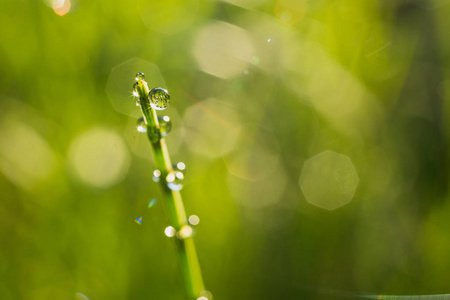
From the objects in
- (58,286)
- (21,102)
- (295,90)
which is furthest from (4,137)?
(295,90)

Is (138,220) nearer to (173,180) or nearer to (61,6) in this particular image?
(173,180)

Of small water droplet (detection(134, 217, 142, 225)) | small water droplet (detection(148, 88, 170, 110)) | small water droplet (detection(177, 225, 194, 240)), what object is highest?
small water droplet (detection(134, 217, 142, 225))

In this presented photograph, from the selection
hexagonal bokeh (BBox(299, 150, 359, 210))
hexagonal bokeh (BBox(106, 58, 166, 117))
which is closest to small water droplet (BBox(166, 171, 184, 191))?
hexagonal bokeh (BBox(106, 58, 166, 117))

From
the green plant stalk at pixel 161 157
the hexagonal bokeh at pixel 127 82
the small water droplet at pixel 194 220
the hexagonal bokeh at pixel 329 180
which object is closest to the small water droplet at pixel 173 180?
the green plant stalk at pixel 161 157

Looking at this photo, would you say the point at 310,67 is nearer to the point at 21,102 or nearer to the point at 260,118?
the point at 260,118

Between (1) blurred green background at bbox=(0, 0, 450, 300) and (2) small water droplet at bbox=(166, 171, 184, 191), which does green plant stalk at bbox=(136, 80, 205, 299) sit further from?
(1) blurred green background at bbox=(0, 0, 450, 300)

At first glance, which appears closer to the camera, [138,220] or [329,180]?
[138,220]

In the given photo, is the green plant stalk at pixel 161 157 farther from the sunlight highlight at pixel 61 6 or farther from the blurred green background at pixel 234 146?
the sunlight highlight at pixel 61 6

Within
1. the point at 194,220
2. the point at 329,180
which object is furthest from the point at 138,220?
the point at 329,180
